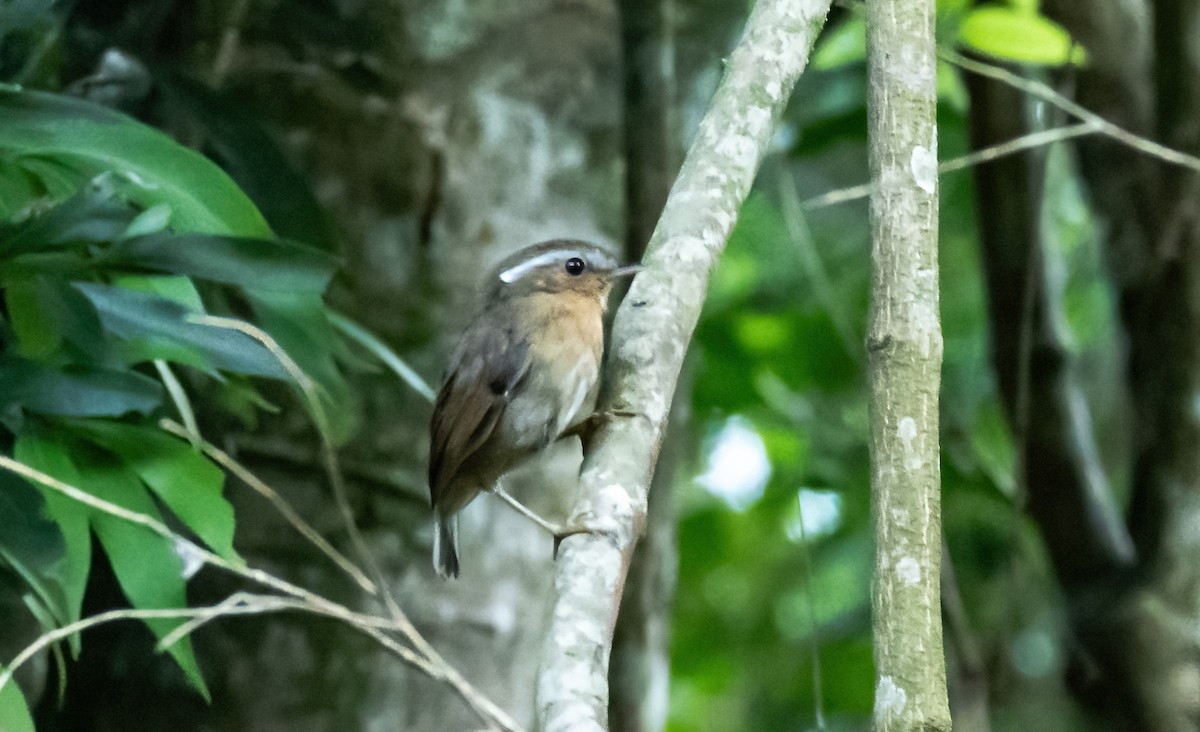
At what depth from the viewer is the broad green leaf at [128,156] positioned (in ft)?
7.77

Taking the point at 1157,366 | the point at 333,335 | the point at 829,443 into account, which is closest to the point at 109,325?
the point at 333,335

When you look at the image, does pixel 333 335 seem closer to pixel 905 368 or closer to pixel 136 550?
pixel 136 550

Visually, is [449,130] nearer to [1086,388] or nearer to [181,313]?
[181,313]

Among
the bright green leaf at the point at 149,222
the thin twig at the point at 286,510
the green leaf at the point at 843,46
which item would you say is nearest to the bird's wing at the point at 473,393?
the thin twig at the point at 286,510

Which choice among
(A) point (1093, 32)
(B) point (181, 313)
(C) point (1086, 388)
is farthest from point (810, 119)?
(B) point (181, 313)

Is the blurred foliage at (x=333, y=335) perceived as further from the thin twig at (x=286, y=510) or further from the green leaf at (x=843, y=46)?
the thin twig at (x=286, y=510)

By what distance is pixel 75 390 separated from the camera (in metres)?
2.24

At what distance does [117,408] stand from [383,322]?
1.11 meters

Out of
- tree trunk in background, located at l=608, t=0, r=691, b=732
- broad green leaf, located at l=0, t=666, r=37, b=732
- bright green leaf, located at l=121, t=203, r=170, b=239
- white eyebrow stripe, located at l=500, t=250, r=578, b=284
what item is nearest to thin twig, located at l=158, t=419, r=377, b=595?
bright green leaf, located at l=121, t=203, r=170, b=239

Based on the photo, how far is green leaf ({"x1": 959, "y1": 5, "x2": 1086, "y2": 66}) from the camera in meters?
3.16

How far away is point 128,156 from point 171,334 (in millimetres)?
436

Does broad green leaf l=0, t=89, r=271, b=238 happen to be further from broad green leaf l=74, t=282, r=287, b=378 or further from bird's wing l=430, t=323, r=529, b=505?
bird's wing l=430, t=323, r=529, b=505

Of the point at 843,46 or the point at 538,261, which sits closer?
the point at 538,261

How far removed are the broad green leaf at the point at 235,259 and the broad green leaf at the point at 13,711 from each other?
0.75m
